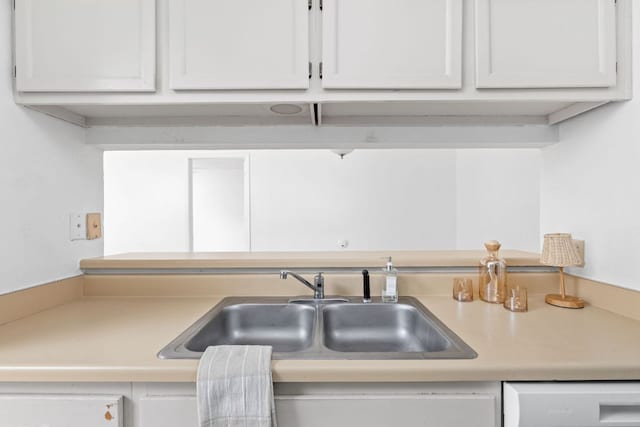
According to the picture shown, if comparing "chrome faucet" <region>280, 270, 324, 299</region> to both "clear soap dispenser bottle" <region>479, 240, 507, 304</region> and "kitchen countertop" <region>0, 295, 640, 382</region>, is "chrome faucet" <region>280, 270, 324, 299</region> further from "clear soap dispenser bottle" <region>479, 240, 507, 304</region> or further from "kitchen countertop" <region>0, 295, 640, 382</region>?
"clear soap dispenser bottle" <region>479, 240, 507, 304</region>

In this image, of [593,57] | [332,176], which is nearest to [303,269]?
[593,57]

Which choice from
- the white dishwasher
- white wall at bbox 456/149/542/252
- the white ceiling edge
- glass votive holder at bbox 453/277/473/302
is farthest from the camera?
white wall at bbox 456/149/542/252

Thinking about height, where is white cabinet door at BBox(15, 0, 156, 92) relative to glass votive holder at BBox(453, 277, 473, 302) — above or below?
above

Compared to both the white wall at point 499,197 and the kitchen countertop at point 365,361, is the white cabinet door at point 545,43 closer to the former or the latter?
the kitchen countertop at point 365,361

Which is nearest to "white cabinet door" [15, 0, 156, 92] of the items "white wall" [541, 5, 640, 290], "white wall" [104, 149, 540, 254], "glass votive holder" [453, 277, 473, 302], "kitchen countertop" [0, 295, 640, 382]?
"kitchen countertop" [0, 295, 640, 382]

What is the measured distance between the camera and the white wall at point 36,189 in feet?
3.37

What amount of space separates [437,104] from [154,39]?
954 mm

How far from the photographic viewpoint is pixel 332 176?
388 centimetres

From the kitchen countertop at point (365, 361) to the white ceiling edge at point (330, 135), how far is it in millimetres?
654

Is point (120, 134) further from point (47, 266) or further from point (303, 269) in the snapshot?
point (303, 269)

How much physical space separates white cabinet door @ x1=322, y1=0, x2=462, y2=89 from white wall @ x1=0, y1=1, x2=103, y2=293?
0.98 m

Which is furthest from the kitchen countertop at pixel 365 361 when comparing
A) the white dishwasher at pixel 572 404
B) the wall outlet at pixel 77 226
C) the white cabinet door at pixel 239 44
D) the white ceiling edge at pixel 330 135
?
the white cabinet door at pixel 239 44

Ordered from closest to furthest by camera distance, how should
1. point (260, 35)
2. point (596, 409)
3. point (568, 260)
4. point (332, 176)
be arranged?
point (596, 409)
point (260, 35)
point (568, 260)
point (332, 176)

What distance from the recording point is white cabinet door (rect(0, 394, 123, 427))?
735 mm
